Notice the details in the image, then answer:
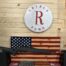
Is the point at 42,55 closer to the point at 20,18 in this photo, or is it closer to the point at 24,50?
the point at 24,50

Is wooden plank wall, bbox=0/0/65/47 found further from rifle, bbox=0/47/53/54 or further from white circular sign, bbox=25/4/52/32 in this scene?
rifle, bbox=0/47/53/54


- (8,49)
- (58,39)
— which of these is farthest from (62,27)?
(8,49)

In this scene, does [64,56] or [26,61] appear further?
[26,61]

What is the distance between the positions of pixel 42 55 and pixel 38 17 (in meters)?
0.59

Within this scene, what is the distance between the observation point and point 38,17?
3.51 m

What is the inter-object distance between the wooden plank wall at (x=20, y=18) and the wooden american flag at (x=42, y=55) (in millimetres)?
92

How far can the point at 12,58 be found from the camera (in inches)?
142

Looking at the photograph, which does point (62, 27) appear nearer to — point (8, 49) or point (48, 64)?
point (48, 64)

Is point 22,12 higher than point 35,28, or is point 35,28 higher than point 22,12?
point 22,12

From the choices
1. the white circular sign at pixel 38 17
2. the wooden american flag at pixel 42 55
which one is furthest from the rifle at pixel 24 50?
the white circular sign at pixel 38 17

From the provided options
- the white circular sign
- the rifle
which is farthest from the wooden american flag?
the white circular sign

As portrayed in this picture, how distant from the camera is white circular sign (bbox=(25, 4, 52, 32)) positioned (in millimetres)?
3508

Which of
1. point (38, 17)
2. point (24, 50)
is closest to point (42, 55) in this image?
point (24, 50)

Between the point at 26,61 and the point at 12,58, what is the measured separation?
0.73ft
